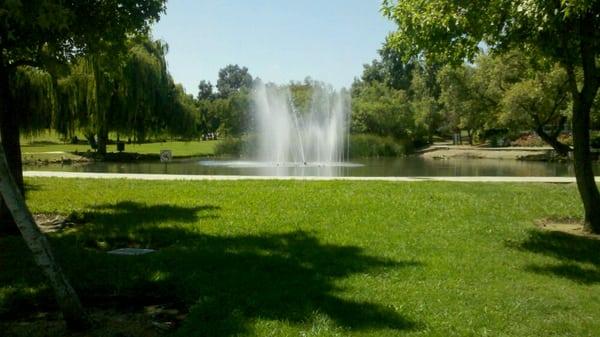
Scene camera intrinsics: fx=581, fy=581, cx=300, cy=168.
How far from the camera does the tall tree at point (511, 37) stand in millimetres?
8359

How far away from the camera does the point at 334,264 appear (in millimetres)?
6418

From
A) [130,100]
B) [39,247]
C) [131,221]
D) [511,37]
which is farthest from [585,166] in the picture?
[130,100]

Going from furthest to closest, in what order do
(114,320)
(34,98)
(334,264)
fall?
(34,98)
(334,264)
(114,320)

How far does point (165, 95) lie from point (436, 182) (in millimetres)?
21829

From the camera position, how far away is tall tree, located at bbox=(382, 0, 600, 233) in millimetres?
8359

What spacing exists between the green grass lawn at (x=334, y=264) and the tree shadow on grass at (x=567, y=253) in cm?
3

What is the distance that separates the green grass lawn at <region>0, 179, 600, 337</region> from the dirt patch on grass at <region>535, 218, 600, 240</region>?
26 centimetres

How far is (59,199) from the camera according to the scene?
1142 cm

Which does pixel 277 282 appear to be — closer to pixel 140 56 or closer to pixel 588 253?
pixel 588 253

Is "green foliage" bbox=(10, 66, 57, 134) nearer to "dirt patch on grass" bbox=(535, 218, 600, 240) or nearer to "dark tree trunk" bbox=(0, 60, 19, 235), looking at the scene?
"dark tree trunk" bbox=(0, 60, 19, 235)

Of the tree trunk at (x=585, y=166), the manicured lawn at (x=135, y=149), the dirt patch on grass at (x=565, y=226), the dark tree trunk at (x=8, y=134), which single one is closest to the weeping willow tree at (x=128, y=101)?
the manicured lawn at (x=135, y=149)

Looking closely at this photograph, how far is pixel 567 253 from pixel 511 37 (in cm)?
344

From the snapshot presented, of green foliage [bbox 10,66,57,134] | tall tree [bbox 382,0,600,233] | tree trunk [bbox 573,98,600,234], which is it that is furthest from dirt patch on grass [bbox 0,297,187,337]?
green foliage [bbox 10,66,57,134]

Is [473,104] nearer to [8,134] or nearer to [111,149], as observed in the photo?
[111,149]
